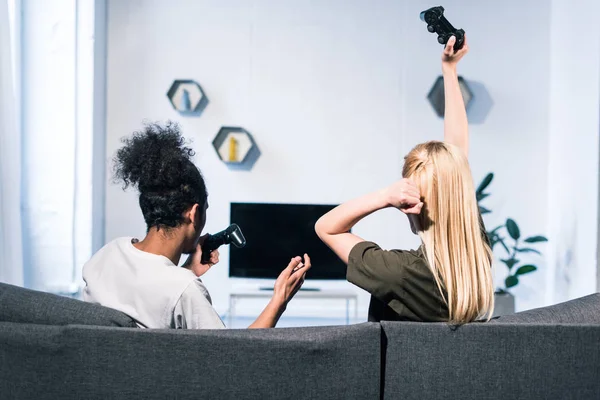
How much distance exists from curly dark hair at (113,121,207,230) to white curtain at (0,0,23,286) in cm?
220

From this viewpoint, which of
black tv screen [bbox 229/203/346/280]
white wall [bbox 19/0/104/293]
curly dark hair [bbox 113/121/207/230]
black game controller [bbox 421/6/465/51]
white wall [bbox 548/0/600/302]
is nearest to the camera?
curly dark hair [bbox 113/121/207/230]

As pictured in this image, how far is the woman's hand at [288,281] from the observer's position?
5.21ft

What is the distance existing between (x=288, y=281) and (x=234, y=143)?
329cm

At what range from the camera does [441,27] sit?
2209 mm

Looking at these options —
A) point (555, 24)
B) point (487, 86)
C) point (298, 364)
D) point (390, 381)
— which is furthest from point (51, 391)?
point (555, 24)

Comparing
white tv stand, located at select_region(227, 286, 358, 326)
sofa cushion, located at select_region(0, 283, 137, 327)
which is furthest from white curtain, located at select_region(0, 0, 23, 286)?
sofa cushion, located at select_region(0, 283, 137, 327)

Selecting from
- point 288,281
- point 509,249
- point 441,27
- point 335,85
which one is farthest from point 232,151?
point 288,281

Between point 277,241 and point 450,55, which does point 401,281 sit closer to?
point 450,55

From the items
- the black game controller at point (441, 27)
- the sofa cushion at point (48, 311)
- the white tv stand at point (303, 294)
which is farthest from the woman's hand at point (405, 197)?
the white tv stand at point (303, 294)

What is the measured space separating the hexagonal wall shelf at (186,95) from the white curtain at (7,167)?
1.30m

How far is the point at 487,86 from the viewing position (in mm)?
4883

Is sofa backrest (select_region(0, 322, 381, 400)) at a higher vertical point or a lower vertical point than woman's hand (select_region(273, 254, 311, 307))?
lower

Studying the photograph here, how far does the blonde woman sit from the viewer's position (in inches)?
55.7

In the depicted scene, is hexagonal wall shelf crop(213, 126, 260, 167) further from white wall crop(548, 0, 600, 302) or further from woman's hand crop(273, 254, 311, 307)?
woman's hand crop(273, 254, 311, 307)
